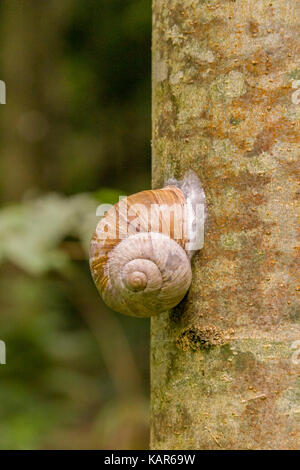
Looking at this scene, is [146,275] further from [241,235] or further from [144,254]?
[241,235]

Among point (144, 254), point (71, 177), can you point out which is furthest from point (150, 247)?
point (71, 177)

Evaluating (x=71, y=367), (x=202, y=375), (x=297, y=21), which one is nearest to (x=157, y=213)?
(x=202, y=375)

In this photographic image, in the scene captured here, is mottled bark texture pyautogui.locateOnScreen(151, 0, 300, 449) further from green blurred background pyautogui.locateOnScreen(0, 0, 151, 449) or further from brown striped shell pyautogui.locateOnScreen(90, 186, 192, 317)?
green blurred background pyautogui.locateOnScreen(0, 0, 151, 449)

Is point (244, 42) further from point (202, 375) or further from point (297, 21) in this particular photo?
point (202, 375)

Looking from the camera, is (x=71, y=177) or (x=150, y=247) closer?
(x=150, y=247)

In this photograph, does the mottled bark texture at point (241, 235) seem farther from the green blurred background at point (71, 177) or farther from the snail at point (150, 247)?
the green blurred background at point (71, 177)
